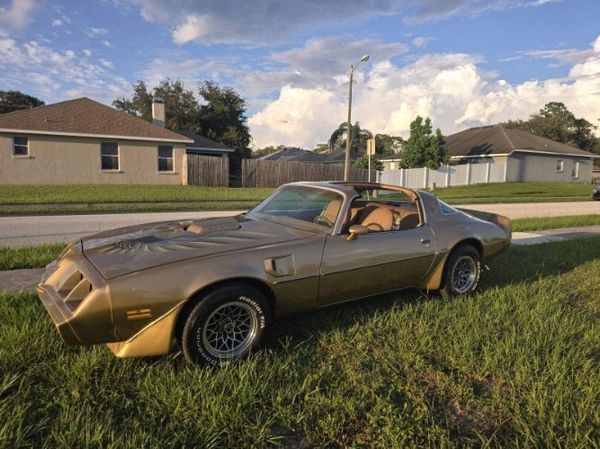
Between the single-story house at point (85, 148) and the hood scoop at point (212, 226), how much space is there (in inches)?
818

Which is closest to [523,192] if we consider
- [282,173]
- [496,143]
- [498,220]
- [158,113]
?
[496,143]

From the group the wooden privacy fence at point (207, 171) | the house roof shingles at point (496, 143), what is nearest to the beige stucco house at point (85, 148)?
the wooden privacy fence at point (207, 171)

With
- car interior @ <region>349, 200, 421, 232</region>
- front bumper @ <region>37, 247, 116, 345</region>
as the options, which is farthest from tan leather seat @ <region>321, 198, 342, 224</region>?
front bumper @ <region>37, 247, 116, 345</region>

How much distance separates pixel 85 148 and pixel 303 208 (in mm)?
21512

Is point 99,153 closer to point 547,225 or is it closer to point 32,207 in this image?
point 32,207

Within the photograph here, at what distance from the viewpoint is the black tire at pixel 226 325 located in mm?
3041

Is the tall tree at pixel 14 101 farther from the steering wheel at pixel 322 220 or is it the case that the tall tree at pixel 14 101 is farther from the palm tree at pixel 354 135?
the steering wheel at pixel 322 220

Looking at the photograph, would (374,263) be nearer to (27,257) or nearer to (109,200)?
(27,257)

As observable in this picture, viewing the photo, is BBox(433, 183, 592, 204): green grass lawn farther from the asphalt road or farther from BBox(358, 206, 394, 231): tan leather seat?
BBox(358, 206, 394, 231): tan leather seat

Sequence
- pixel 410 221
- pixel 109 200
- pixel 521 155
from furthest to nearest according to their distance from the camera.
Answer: pixel 521 155
pixel 109 200
pixel 410 221

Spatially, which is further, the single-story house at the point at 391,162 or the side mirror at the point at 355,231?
the single-story house at the point at 391,162

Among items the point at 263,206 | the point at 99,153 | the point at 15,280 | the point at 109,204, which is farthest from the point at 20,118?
the point at 263,206

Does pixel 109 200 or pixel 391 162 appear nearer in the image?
pixel 109 200

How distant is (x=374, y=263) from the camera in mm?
4031
